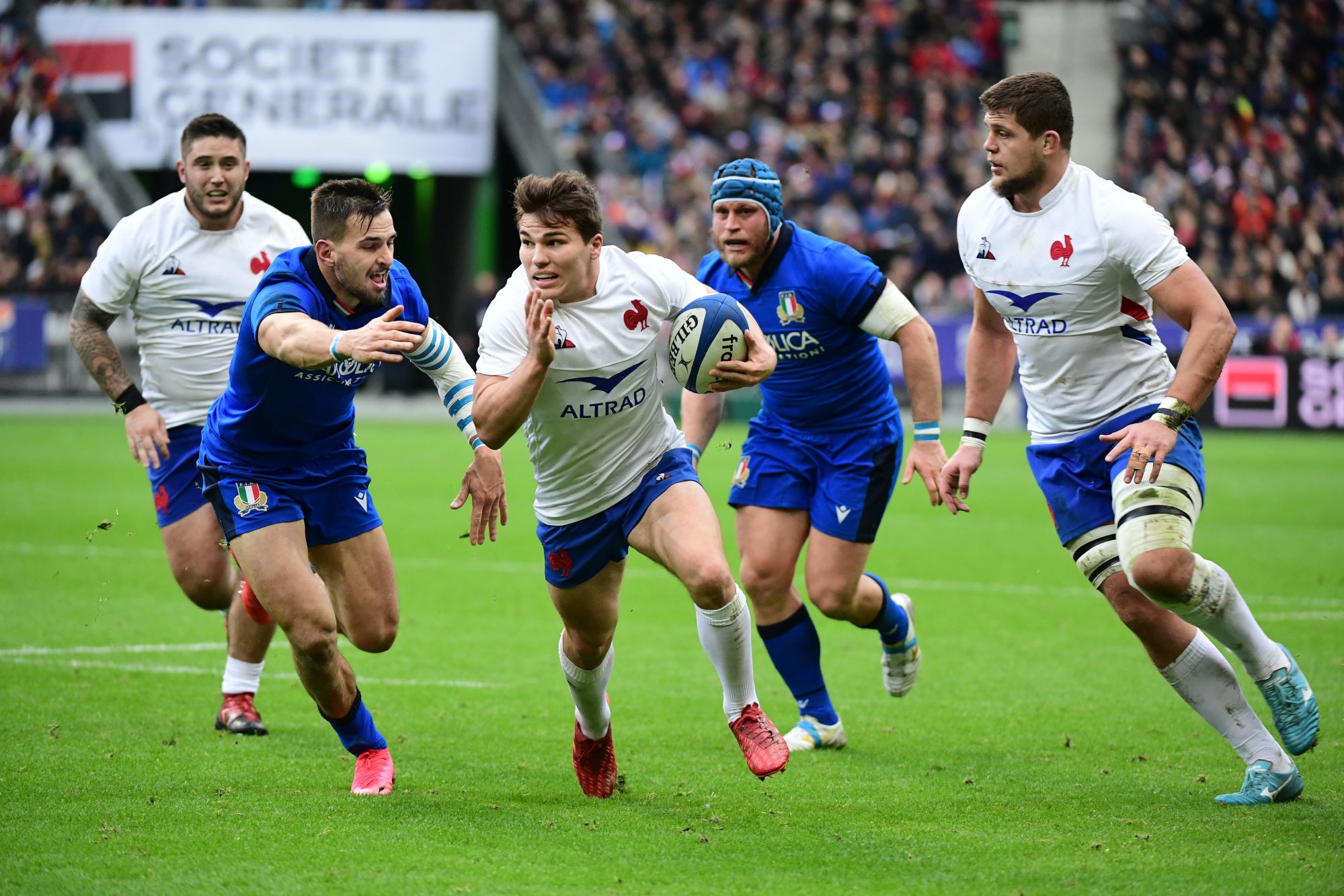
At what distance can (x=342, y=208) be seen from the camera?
572 cm

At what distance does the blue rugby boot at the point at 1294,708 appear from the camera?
565 centimetres

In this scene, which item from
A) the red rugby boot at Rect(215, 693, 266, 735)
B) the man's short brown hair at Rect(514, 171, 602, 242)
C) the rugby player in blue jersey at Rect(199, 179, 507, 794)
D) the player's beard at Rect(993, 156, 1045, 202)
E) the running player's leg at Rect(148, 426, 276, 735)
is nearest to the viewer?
the man's short brown hair at Rect(514, 171, 602, 242)

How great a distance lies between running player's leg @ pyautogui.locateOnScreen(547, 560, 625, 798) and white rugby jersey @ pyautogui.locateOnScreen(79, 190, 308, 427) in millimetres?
2624

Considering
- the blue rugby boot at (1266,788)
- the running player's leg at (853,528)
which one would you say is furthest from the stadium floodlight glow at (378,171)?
the blue rugby boot at (1266,788)

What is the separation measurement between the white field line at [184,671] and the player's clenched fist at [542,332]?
132 inches

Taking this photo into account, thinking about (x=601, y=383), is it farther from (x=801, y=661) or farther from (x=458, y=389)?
(x=801, y=661)

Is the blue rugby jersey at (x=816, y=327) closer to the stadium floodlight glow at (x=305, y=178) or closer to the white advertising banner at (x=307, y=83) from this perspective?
the white advertising banner at (x=307, y=83)

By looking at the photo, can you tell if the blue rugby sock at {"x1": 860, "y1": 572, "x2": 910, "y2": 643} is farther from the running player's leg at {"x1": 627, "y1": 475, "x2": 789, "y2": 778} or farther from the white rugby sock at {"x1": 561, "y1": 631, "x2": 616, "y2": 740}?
the white rugby sock at {"x1": 561, "y1": 631, "x2": 616, "y2": 740}

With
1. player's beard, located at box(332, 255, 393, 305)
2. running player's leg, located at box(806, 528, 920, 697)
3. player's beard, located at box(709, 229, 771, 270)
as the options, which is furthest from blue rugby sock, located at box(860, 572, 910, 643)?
player's beard, located at box(332, 255, 393, 305)

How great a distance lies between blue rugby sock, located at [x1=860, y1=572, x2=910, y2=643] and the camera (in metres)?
7.27

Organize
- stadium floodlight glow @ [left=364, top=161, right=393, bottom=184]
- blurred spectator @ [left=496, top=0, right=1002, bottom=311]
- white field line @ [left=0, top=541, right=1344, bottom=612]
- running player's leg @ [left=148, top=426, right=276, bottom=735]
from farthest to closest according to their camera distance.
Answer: stadium floodlight glow @ [left=364, top=161, right=393, bottom=184] → blurred spectator @ [left=496, top=0, right=1002, bottom=311] → white field line @ [left=0, top=541, right=1344, bottom=612] → running player's leg @ [left=148, top=426, right=276, bottom=735]

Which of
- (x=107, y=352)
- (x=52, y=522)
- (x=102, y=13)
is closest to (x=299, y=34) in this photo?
(x=102, y=13)

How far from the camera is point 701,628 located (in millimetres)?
5828

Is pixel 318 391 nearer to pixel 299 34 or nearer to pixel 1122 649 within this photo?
pixel 1122 649
